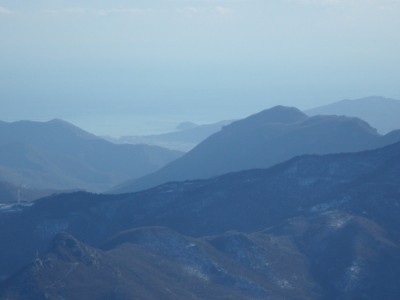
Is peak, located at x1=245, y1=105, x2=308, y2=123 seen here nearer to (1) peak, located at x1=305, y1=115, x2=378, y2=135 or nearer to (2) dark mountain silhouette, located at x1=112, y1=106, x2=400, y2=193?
(2) dark mountain silhouette, located at x1=112, y1=106, x2=400, y2=193

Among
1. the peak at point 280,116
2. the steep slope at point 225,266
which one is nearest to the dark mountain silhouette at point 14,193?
the peak at point 280,116

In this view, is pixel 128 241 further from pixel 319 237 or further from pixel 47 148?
pixel 47 148

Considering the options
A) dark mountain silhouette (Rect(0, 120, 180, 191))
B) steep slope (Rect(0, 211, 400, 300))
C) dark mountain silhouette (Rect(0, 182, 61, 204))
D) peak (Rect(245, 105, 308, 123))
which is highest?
peak (Rect(245, 105, 308, 123))

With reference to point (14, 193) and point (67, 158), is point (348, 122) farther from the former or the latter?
point (67, 158)

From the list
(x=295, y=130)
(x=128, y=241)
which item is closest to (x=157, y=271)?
(x=128, y=241)

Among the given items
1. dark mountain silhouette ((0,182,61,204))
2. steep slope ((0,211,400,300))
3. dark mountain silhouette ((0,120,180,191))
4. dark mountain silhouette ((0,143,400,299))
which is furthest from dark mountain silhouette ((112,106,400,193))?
steep slope ((0,211,400,300))
